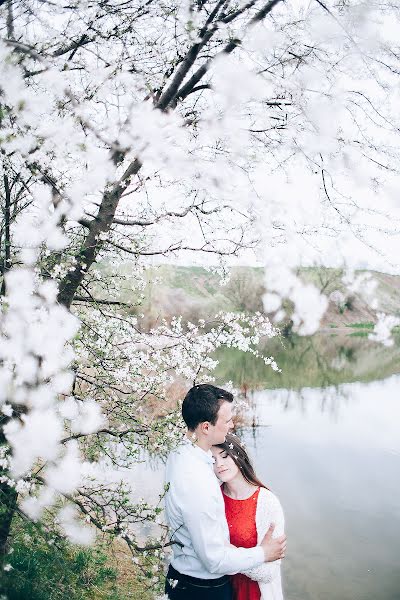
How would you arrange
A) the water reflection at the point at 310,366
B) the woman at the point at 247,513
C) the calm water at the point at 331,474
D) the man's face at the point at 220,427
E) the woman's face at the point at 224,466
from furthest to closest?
the water reflection at the point at 310,366 → the calm water at the point at 331,474 → the woman's face at the point at 224,466 → the woman at the point at 247,513 → the man's face at the point at 220,427

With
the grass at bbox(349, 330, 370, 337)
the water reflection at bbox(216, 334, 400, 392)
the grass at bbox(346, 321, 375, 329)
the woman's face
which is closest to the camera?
the woman's face

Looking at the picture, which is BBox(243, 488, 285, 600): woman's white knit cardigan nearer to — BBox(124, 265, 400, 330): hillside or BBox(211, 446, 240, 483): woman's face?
BBox(211, 446, 240, 483): woman's face

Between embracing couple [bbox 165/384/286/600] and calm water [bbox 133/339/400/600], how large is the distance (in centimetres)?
475

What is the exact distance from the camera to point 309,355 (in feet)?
95.8

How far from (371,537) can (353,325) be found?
43910mm

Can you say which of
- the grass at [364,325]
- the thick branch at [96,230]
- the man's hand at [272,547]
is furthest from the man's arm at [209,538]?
the grass at [364,325]

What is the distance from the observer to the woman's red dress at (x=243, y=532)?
274 cm

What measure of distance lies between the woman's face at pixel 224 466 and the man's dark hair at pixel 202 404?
15.6 inches

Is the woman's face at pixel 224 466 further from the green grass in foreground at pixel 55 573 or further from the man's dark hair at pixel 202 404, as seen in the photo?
the green grass in foreground at pixel 55 573

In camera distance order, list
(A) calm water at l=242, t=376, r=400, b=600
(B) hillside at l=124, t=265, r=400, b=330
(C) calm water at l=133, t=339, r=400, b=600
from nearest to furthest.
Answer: (A) calm water at l=242, t=376, r=400, b=600 → (C) calm water at l=133, t=339, r=400, b=600 → (B) hillside at l=124, t=265, r=400, b=330

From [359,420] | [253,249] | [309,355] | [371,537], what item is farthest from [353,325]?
[253,249]

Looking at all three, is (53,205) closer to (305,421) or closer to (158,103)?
(158,103)

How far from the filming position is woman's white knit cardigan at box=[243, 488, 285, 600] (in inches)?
102

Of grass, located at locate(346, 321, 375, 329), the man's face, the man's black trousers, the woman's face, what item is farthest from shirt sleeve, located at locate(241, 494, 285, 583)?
grass, located at locate(346, 321, 375, 329)
